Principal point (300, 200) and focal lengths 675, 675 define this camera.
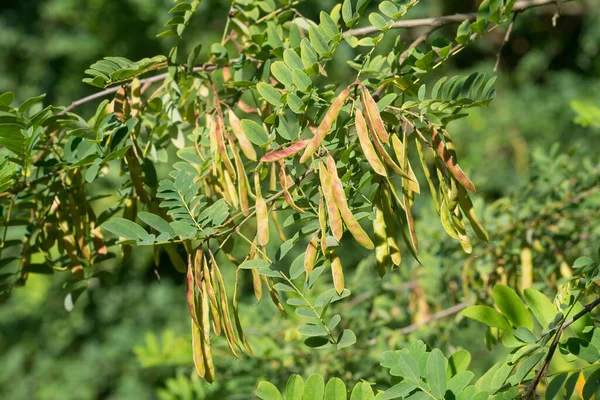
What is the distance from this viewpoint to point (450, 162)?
467 millimetres

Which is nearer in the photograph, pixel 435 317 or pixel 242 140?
pixel 242 140

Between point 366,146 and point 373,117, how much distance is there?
20mm

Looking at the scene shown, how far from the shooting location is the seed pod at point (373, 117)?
0.42 m

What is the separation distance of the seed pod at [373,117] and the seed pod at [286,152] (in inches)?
1.9

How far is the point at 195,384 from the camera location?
0.93m

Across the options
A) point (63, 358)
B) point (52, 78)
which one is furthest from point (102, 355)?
point (52, 78)

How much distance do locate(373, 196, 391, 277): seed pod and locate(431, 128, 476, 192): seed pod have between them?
0.06m

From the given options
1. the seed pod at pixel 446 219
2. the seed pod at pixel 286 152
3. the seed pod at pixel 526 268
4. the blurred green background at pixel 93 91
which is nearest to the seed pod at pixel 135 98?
the seed pod at pixel 286 152

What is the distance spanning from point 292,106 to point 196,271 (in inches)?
5.3

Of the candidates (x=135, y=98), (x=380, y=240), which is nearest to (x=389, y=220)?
(x=380, y=240)

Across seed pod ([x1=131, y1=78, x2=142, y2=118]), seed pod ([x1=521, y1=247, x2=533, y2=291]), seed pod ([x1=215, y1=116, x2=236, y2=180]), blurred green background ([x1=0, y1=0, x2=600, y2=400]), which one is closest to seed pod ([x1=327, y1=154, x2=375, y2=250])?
seed pod ([x1=215, y1=116, x2=236, y2=180])

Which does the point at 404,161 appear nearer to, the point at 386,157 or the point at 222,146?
the point at 386,157

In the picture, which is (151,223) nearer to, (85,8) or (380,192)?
(380,192)

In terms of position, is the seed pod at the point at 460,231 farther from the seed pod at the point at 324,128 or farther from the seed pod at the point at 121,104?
the seed pod at the point at 121,104
